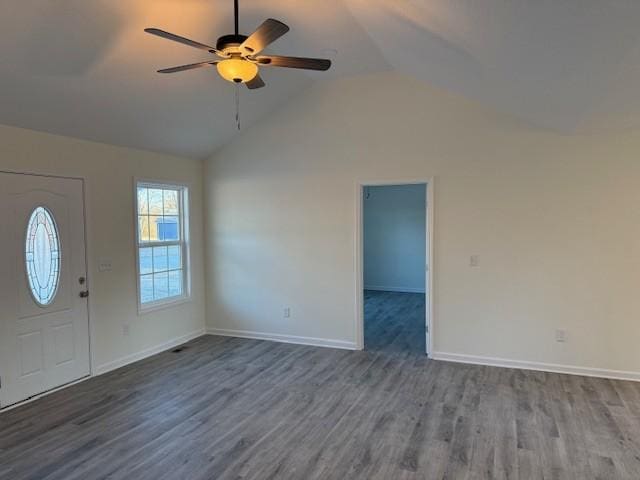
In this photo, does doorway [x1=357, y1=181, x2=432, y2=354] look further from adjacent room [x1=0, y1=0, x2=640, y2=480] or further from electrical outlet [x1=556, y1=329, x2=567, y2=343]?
electrical outlet [x1=556, y1=329, x2=567, y2=343]

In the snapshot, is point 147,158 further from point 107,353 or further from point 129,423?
point 129,423

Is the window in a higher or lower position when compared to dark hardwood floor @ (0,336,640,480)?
higher

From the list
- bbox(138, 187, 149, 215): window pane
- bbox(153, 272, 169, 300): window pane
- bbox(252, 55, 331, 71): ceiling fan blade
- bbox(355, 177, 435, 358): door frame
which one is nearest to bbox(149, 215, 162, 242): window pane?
bbox(138, 187, 149, 215): window pane

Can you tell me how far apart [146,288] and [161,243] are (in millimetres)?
595

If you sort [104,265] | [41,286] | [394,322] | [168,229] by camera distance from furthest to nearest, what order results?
[394,322] < [168,229] < [104,265] < [41,286]

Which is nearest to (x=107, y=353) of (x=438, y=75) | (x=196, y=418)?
(x=196, y=418)

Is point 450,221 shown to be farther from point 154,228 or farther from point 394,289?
point 394,289

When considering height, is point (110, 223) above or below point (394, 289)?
above

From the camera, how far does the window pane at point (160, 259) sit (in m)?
5.27

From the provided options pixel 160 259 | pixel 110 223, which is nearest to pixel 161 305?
pixel 160 259

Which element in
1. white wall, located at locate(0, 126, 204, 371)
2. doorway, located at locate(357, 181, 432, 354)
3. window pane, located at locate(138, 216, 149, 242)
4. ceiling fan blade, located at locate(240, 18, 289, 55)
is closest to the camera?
ceiling fan blade, located at locate(240, 18, 289, 55)

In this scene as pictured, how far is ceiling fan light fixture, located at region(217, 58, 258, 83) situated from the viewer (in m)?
2.50

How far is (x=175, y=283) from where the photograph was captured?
558 cm

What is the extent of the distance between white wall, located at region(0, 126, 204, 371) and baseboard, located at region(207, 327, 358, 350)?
773mm
